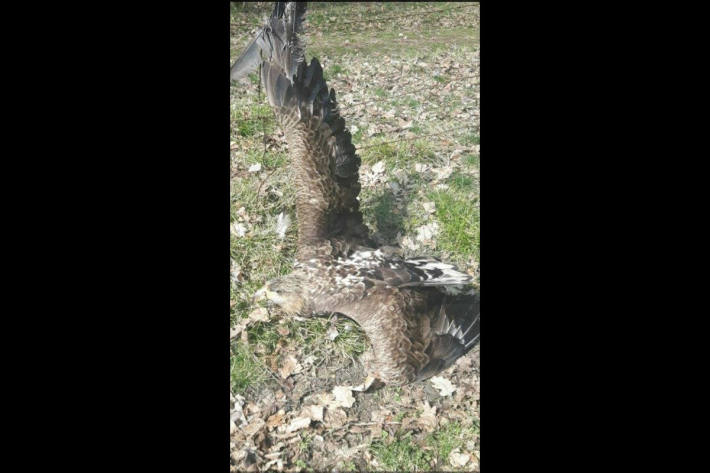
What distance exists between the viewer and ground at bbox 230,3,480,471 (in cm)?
278

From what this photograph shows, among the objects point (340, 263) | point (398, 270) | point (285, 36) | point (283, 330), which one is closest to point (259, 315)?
point (283, 330)

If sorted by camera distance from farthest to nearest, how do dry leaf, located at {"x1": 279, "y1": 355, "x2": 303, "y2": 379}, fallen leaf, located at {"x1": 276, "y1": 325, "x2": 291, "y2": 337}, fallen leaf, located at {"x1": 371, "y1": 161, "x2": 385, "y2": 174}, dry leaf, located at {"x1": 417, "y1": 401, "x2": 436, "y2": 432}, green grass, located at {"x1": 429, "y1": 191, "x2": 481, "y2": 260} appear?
fallen leaf, located at {"x1": 371, "y1": 161, "x2": 385, "y2": 174} < green grass, located at {"x1": 429, "y1": 191, "x2": 481, "y2": 260} < fallen leaf, located at {"x1": 276, "y1": 325, "x2": 291, "y2": 337} < dry leaf, located at {"x1": 279, "y1": 355, "x2": 303, "y2": 379} < dry leaf, located at {"x1": 417, "y1": 401, "x2": 436, "y2": 432}

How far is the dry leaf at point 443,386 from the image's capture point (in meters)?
2.91

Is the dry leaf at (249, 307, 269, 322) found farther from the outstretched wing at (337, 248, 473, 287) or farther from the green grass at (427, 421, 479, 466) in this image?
the green grass at (427, 421, 479, 466)

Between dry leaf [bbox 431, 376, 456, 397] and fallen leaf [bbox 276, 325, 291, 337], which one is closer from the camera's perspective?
dry leaf [bbox 431, 376, 456, 397]

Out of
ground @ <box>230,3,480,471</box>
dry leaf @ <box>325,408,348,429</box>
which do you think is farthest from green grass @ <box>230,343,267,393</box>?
dry leaf @ <box>325,408,348,429</box>

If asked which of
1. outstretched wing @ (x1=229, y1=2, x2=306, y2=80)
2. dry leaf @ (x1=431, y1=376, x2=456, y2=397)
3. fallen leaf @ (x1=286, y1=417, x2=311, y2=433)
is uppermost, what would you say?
outstretched wing @ (x1=229, y1=2, x2=306, y2=80)

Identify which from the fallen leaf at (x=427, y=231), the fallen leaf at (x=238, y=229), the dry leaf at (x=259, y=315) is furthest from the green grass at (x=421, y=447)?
the fallen leaf at (x=238, y=229)

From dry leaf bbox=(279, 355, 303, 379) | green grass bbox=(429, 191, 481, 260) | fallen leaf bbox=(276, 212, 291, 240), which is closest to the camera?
dry leaf bbox=(279, 355, 303, 379)

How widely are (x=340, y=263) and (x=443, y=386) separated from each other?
87cm

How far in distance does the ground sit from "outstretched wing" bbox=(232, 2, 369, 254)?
20cm

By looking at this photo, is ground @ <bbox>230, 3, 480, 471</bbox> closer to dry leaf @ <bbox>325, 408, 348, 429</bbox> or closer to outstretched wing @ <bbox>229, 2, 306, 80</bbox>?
dry leaf @ <bbox>325, 408, 348, 429</bbox>

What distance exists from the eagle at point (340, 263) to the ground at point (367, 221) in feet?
0.38

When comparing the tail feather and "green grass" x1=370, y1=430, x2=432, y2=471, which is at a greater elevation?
the tail feather
